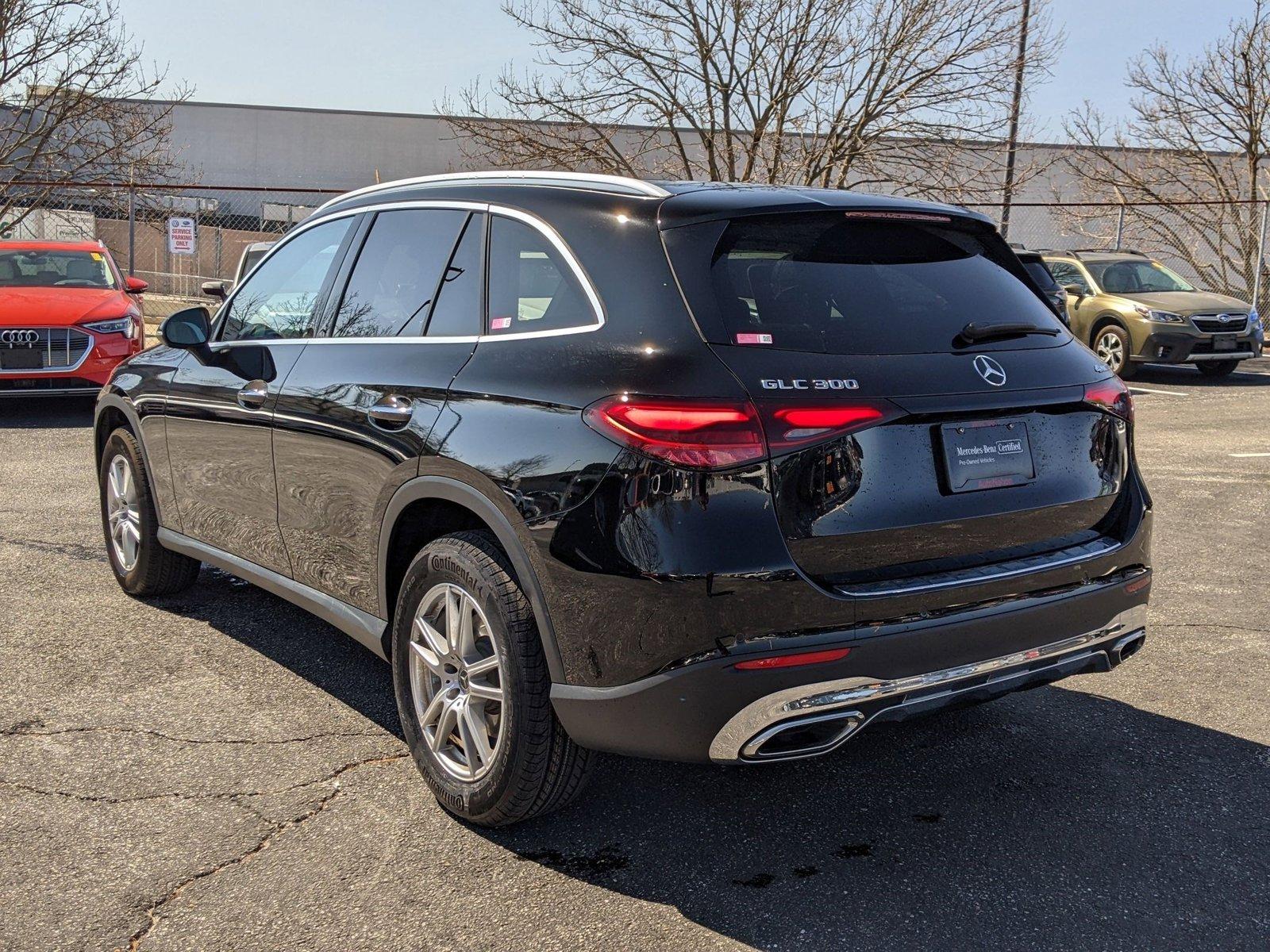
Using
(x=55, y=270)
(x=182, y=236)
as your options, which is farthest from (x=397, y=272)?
(x=182, y=236)

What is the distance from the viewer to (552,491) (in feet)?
9.93

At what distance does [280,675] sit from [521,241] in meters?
2.05

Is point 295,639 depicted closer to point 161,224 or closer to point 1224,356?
point 1224,356

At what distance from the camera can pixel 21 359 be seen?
36.8 feet

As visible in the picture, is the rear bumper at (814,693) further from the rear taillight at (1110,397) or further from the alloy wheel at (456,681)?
the rear taillight at (1110,397)

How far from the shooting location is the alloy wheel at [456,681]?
3.34 meters

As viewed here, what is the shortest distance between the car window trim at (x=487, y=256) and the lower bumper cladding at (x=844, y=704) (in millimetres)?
1023

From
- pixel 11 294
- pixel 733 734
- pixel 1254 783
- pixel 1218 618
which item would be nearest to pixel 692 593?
pixel 733 734

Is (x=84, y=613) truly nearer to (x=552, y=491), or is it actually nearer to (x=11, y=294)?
(x=552, y=491)

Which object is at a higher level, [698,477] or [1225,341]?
[698,477]

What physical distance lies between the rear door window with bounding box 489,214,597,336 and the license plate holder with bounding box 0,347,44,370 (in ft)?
29.6

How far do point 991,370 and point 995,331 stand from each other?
0.60ft

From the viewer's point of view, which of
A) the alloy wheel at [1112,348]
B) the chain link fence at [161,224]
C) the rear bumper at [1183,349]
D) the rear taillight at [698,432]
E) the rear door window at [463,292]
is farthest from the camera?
the chain link fence at [161,224]

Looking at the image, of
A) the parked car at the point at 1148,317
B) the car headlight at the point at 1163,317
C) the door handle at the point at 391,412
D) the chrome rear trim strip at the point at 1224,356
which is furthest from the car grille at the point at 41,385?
the chrome rear trim strip at the point at 1224,356
